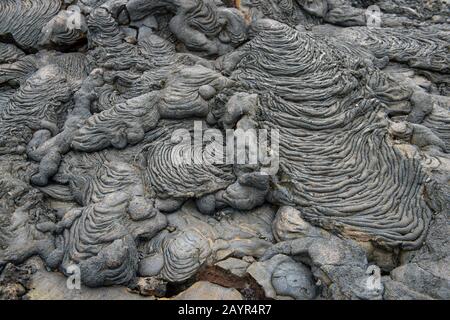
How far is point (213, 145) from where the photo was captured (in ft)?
24.9

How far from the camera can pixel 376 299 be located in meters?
5.55

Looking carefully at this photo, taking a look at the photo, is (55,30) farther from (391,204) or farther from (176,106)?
(391,204)

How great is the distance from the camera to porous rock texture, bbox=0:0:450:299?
631 centimetres

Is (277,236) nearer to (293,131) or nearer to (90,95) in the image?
(293,131)

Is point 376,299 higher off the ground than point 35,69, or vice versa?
point 35,69

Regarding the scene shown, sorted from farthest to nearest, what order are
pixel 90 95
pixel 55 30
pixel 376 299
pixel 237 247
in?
pixel 55 30 → pixel 90 95 → pixel 237 247 → pixel 376 299

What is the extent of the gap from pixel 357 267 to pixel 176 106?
4.05 metres

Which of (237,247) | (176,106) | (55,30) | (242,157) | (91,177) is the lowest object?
(237,247)

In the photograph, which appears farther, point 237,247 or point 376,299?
point 237,247

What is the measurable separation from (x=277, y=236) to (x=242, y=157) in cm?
133

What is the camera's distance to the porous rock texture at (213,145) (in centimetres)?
631

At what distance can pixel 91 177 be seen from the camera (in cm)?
768

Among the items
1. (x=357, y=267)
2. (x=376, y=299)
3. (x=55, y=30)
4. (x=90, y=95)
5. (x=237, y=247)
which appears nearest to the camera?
(x=376, y=299)

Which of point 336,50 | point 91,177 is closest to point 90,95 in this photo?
point 91,177
